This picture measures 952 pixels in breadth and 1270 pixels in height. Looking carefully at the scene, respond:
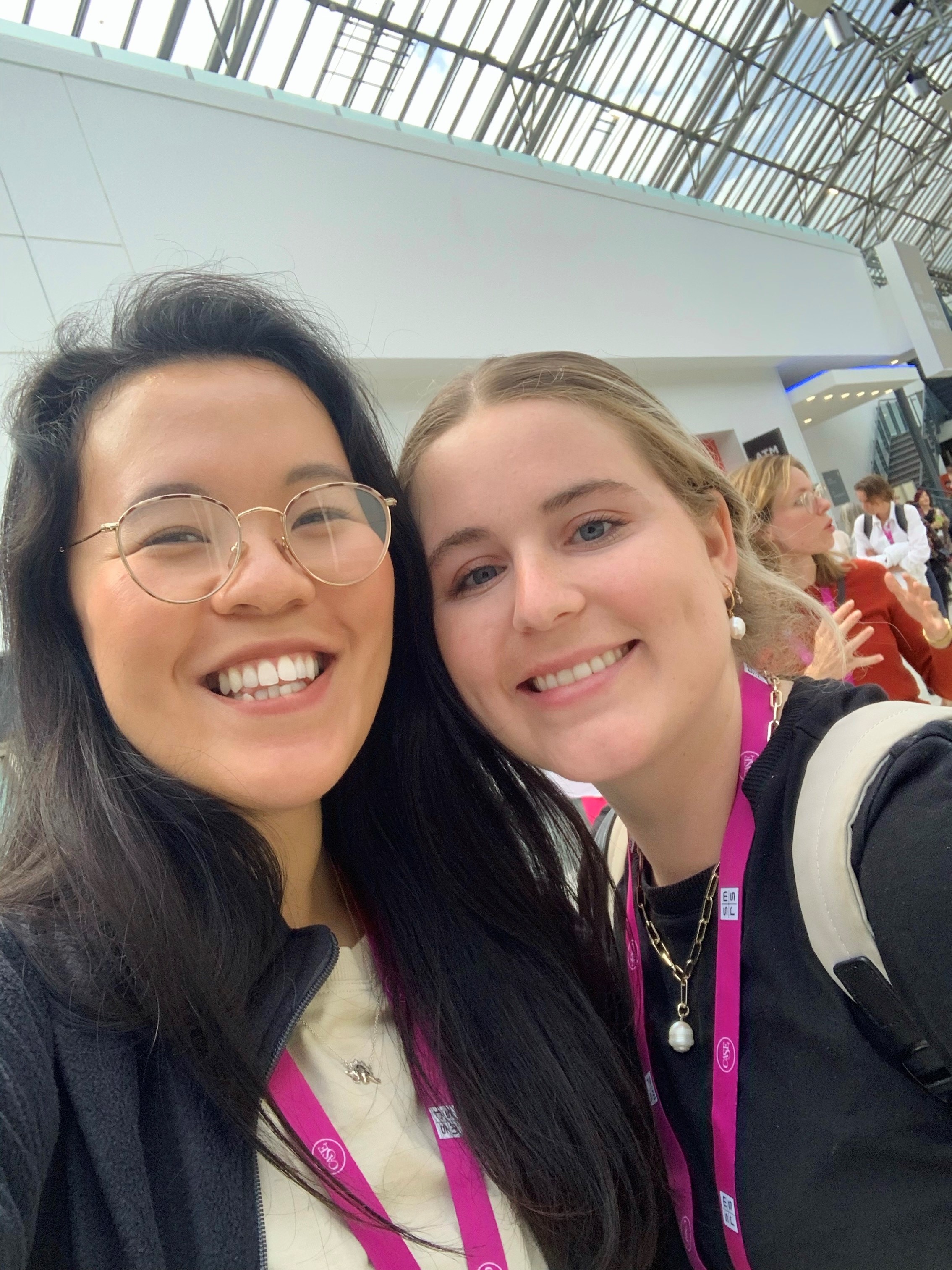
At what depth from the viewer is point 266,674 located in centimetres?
123

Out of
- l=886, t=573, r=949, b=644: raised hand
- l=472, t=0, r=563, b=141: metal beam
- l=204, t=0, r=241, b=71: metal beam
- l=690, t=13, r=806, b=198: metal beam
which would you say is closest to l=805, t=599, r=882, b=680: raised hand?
l=886, t=573, r=949, b=644: raised hand

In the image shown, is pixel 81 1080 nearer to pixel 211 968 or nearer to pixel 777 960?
pixel 211 968

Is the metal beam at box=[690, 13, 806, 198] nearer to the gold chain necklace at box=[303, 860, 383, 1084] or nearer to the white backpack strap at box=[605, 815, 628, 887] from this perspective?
the white backpack strap at box=[605, 815, 628, 887]

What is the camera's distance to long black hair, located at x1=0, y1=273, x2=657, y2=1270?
1075 millimetres

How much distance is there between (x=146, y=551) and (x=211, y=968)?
23.8 inches

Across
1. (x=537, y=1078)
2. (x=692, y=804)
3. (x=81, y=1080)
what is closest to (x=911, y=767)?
(x=692, y=804)

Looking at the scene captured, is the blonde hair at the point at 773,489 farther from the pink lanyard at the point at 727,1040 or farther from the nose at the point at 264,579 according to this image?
the nose at the point at 264,579

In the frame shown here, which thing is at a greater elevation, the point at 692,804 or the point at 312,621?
the point at 312,621

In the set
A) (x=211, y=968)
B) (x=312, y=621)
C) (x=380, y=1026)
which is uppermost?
(x=312, y=621)

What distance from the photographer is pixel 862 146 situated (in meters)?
20.0

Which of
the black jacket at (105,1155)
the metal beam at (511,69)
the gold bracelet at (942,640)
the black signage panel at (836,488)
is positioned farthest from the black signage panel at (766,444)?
the black jacket at (105,1155)

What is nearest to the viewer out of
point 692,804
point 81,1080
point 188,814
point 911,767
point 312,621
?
point 81,1080

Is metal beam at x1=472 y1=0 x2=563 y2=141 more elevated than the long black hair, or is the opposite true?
metal beam at x1=472 y1=0 x2=563 y2=141

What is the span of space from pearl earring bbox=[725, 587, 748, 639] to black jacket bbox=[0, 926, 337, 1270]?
1.29 m
